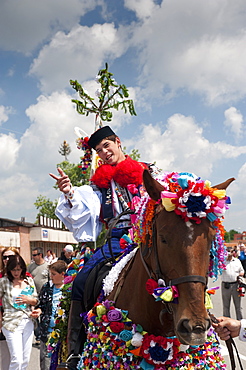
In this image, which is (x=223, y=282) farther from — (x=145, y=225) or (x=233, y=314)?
(x=145, y=225)

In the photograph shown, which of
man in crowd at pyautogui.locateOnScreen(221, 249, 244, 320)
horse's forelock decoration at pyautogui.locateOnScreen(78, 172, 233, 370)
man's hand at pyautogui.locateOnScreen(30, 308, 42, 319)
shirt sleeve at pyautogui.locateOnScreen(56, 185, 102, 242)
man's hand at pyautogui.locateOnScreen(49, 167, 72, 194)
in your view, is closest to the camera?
horse's forelock decoration at pyautogui.locateOnScreen(78, 172, 233, 370)

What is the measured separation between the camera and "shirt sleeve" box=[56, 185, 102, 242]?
3906mm

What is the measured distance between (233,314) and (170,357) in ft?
36.3

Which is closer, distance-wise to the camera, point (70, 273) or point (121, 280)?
point (121, 280)

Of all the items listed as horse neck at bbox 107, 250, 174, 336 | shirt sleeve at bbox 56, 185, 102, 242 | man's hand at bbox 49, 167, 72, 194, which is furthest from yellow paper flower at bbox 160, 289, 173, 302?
shirt sleeve at bbox 56, 185, 102, 242

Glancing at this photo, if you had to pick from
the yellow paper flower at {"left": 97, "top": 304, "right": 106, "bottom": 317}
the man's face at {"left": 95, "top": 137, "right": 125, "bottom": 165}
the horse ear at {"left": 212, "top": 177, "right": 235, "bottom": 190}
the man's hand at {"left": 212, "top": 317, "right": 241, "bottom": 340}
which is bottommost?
the man's hand at {"left": 212, "top": 317, "right": 241, "bottom": 340}

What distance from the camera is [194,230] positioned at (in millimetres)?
2396

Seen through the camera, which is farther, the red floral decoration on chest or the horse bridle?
the red floral decoration on chest

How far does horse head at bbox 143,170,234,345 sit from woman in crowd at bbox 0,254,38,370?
426cm

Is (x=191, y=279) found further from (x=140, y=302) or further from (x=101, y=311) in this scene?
(x=101, y=311)

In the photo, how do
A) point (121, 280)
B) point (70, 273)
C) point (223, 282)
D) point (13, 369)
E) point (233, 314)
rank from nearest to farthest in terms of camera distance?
1. point (121, 280)
2. point (70, 273)
3. point (13, 369)
4. point (223, 282)
5. point (233, 314)

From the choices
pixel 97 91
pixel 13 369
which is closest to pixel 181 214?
pixel 97 91

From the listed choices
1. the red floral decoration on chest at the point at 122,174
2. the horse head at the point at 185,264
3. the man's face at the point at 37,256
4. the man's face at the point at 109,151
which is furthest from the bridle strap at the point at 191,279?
the man's face at the point at 37,256

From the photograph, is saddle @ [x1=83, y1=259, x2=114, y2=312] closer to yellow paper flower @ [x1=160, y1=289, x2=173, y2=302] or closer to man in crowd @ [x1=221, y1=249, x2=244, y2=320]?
yellow paper flower @ [x1=160, y1=289, x2=173, y2=302]
